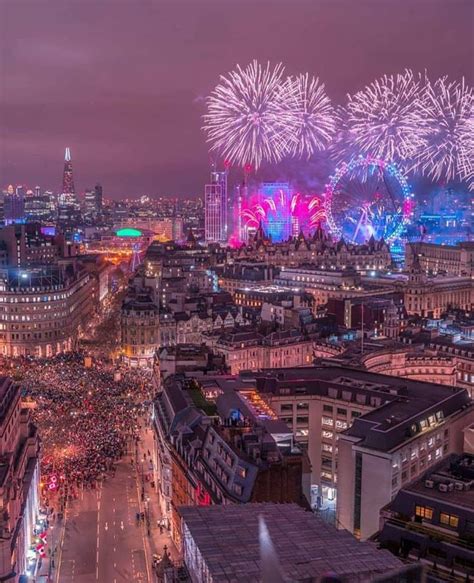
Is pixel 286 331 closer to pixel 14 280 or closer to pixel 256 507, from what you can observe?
pixel 14 280

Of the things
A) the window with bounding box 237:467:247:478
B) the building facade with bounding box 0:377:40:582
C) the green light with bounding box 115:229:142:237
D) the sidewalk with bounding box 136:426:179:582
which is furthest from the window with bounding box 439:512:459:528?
the green light with bounding box 115:229:142:237

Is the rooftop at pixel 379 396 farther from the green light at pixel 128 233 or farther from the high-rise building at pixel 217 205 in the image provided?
the green light at pixel 128 233

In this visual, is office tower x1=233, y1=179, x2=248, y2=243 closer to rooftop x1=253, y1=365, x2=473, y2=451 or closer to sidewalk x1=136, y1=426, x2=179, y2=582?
sidewalk x1=136, y1=426, x2=179, y2=582

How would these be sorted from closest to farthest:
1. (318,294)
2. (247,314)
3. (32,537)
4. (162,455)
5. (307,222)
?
(32,537), (162,455), (247,314), (318,294), (307,222)

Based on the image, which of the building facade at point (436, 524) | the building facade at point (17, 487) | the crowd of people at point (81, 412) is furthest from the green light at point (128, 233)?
the building facade at point (436, 524)

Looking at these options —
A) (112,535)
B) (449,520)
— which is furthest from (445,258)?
(449,520)

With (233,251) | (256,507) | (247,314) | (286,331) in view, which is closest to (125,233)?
(233,251)

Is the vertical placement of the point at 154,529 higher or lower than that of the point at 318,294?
lower
